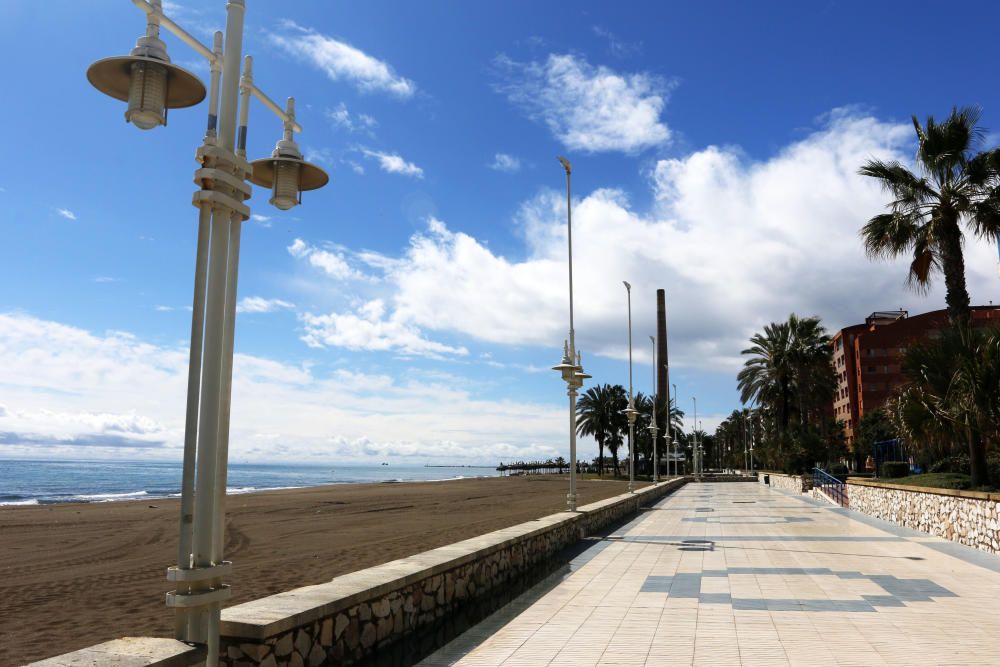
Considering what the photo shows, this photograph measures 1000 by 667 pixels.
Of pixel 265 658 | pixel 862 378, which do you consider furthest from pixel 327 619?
pixel 862 378

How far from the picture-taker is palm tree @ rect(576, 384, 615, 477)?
6481cm

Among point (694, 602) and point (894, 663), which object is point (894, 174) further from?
point (894, 663)

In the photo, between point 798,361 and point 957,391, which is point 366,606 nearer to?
point 957,391

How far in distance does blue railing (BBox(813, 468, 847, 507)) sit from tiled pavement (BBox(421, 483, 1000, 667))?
11.9m

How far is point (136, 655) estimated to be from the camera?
11.8ft

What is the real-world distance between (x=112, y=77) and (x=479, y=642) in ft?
16.7

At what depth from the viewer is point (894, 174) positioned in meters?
18.5

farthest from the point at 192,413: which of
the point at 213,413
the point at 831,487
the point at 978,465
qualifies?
the point at 831,487

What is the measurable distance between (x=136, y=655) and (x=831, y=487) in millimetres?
28370

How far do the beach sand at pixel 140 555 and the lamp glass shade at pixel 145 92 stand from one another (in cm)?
572

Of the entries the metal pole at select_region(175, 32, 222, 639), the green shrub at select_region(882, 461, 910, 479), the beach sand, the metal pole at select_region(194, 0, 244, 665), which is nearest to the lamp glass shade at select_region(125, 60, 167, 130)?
the metal pole at select_region(194, 0, 244, 665)

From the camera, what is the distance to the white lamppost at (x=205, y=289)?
3883 mm

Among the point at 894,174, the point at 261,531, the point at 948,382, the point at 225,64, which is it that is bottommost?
the point at 261,531

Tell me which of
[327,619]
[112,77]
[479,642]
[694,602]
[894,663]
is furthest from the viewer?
[694,602]
